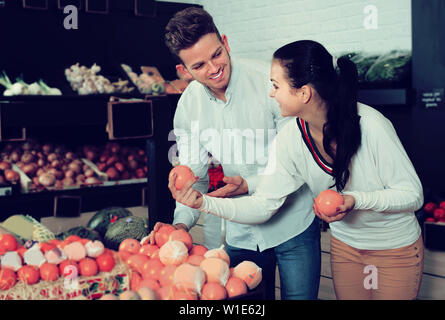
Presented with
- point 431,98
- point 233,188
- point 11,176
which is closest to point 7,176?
point 11,176

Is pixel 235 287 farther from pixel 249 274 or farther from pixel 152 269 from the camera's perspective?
pixel 152 269

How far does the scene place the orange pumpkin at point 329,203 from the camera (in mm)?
1367

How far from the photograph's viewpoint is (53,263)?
1.35 metres

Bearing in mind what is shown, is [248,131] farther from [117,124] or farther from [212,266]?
[117,124]

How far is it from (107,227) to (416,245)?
196 centimetres

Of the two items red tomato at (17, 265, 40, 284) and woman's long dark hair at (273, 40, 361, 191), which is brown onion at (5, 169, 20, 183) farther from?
woman's long dark hair at (273, 40, 361, 191)

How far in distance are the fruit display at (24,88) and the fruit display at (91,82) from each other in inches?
7.3

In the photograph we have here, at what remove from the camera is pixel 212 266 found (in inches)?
52.1

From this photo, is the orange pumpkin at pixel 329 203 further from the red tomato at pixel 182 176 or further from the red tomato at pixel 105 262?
the red tomato at pixel 105 262

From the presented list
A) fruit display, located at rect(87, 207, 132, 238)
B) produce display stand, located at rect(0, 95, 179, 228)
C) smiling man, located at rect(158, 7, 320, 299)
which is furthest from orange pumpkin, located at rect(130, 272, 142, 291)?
produce display stand, located at rect(0, 95, 179, 228)

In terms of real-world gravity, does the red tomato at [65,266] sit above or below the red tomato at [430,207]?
above

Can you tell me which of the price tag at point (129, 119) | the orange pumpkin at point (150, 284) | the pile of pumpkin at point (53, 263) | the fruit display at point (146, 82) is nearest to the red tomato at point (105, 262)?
the pile of pumpkin at point (53, 263)

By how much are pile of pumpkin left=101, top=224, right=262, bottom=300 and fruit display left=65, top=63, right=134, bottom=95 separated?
9.85 ft
